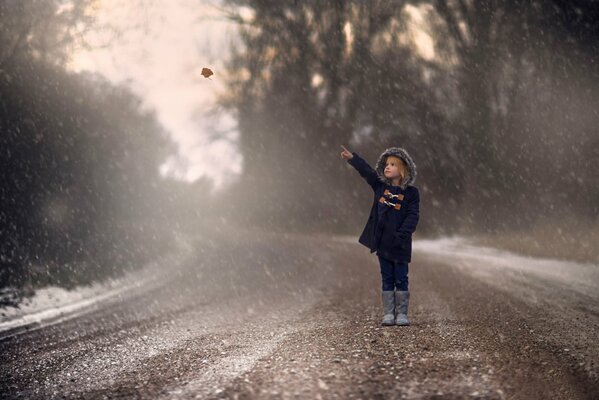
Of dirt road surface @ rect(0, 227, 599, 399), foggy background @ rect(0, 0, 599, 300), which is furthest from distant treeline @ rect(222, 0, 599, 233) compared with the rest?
dirt road surface @ rect(0, 227, 599, 399)

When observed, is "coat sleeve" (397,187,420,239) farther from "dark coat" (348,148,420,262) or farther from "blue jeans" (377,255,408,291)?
"blue jeans" (377,255,408,291)

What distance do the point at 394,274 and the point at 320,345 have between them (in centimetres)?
133

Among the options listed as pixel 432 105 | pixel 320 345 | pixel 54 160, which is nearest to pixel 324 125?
pixel 432 105

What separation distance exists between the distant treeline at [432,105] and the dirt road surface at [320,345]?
10.5 m

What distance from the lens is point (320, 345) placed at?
5.09 meters

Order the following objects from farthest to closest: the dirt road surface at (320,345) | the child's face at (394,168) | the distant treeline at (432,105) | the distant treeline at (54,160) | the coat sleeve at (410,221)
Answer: the distant treeline at (432,105)
the distant treeline at (54,160)
the child's face at (394,168)
the coat sleeve at (410,221)
the dirt road surface at (320,345)

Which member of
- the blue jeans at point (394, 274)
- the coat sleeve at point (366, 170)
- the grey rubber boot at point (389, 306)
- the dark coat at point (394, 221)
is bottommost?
the grey rubber boot at point (389, 306)

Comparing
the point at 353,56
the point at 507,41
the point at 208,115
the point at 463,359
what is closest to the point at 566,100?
the point at 507,41

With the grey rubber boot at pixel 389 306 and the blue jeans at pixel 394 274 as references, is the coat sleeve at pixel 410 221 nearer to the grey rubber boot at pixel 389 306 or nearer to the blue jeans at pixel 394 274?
the blue jeans at pixel 394 274

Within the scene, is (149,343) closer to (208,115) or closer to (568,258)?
(568,258)

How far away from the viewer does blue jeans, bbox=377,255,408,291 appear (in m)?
5.97

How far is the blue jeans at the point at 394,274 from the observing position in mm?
5973

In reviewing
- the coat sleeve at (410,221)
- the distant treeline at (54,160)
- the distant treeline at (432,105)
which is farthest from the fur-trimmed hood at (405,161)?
the distant treeline at (432,105)

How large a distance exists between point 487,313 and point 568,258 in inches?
381
